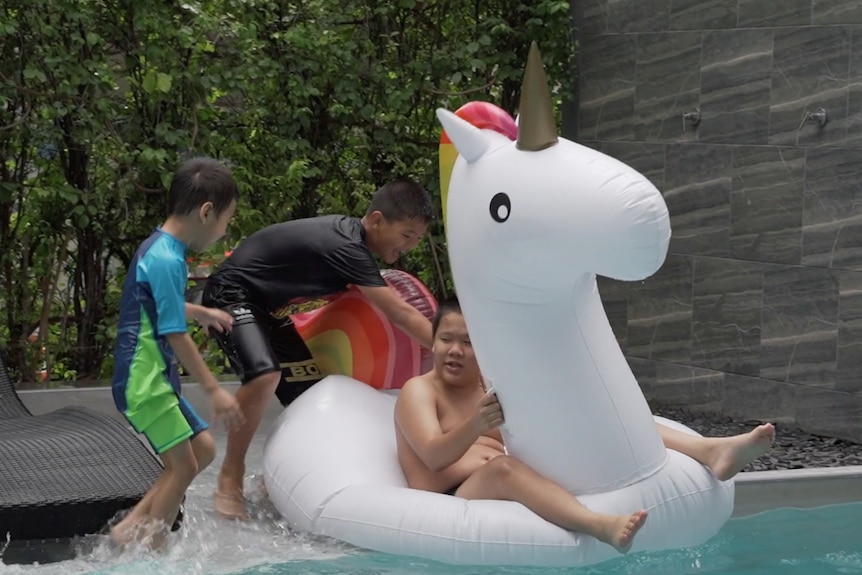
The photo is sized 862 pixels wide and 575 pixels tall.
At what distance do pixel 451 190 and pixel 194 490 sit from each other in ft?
5.67

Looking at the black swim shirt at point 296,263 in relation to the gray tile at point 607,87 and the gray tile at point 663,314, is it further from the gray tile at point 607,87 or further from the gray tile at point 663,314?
the gray tile at point 607,87

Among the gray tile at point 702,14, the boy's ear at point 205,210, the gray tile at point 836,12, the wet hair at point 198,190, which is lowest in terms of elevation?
the boy's ear at point 205,210

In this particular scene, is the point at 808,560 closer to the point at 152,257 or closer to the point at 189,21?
the point at 152,257

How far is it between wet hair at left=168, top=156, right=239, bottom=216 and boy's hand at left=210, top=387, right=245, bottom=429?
1.84 feet

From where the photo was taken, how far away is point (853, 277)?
6145 millimetres

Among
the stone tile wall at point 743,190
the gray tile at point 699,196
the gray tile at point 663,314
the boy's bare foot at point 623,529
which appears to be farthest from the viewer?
the gray tile at point 663,314

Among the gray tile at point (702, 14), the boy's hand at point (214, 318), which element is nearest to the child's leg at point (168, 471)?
the boy's hand at point (214, 318)

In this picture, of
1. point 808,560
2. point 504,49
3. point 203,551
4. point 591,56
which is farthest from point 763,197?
point 203,551

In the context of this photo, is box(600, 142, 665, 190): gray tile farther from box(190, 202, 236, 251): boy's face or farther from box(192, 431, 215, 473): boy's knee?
box(192, 431, 215, 473): boy's knee

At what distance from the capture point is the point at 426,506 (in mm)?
3908

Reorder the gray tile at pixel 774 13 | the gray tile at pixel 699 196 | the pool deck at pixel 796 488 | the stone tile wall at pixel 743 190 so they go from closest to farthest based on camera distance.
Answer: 1. the pool deck at pixel 796 488
2. the stone tile wall at pixel 743 190
3. the gray tile at pixel 774 13
4. the gray tile at pixel 699 196

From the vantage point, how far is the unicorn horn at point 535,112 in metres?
3.70

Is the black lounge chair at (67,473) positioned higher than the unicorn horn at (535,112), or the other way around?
the unicorn horn at (535,112)

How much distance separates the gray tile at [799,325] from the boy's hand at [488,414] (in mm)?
2924
